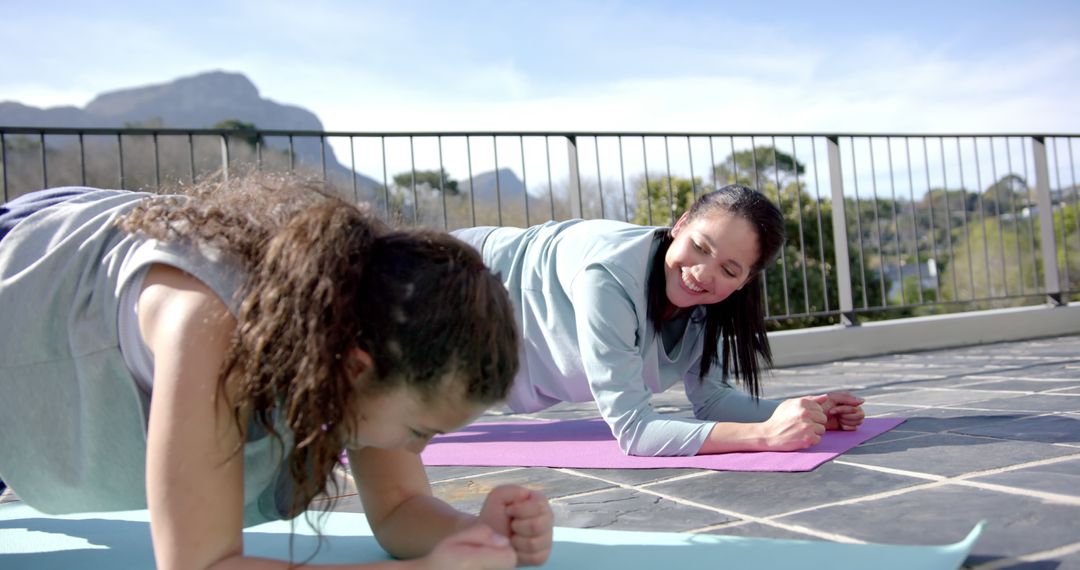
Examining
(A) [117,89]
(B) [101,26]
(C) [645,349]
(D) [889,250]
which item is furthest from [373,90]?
(A) [117,89]

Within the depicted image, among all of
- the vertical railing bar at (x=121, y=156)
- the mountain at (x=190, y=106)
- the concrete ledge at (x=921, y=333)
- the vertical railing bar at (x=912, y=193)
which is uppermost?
the mountain at (x=190, y=106)

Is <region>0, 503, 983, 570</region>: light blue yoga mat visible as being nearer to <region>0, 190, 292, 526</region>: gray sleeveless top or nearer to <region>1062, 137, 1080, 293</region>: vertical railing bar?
<region>0, 190, 292, 526</region>: gray sleeveless top

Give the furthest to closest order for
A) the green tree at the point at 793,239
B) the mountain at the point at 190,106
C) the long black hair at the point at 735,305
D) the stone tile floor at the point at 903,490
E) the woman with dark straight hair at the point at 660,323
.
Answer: the mountain at the point at 190,106 < the green tree at the point at 793,239 < the long black hair at the point at 735,305 < the woman with dark straight hair at the point at 660,323 < the stone tile floor at the point at 903,490

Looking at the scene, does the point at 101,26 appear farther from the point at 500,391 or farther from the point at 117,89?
the point at 500,391

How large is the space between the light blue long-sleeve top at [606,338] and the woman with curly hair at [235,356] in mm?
996

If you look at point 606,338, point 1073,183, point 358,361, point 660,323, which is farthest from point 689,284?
point 1073,183

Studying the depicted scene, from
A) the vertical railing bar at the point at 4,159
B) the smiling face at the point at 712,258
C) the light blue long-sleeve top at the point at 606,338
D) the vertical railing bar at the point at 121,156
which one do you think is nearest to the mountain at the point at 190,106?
the vertical railing bar at the point at 121,156

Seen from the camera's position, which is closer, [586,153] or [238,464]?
[238,464]

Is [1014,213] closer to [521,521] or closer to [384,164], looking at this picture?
[384,164]

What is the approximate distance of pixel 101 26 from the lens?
6106 cm

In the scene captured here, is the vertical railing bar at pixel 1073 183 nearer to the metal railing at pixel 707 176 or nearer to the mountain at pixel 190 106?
the metal railing at pixel 707 176

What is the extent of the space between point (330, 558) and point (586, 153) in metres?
4.13

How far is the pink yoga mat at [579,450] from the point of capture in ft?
6.66

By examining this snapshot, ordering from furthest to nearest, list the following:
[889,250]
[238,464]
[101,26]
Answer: [101,26] → [889,250] → [238,464]
